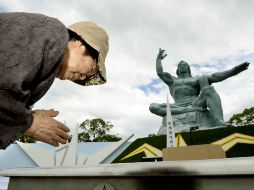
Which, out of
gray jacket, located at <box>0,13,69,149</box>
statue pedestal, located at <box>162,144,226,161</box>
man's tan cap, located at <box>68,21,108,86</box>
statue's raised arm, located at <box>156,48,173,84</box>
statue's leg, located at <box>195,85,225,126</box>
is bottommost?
statue pedestal, located at <box>162,144,226,161</box>

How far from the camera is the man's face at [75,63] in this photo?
1.24 metres

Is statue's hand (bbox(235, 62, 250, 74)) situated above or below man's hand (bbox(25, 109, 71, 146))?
above

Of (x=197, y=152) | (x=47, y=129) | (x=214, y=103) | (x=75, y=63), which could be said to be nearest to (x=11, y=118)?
(x=47, y=129)

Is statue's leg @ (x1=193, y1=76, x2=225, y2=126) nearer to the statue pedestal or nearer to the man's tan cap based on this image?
the statue pedestal

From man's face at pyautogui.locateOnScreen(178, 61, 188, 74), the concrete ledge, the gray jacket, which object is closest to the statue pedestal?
the concrete ledge

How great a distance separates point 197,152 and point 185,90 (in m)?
10.3

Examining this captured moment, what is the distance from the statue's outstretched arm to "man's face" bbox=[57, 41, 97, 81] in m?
8.66

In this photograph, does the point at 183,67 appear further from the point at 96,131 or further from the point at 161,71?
the point at 96,131

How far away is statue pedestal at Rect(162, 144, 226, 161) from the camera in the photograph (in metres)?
1.64

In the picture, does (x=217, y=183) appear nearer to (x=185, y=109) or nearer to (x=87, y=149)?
(x=87, y=149)

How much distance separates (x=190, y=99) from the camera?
11711 mm

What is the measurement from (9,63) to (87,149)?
9.04m

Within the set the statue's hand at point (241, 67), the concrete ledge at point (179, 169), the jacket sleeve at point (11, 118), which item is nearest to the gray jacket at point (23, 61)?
the jacket sleeve at point (11, 118)

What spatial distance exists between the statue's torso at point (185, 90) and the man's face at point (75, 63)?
10.8m
